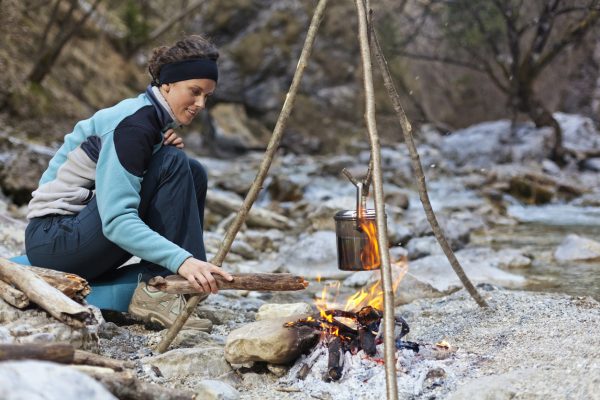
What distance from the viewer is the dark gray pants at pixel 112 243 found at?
289cm

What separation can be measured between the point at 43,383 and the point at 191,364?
108 centimetres

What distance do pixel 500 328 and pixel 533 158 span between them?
35.0 feet

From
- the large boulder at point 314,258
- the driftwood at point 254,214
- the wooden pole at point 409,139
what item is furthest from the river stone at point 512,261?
the driftwood at point 254,214

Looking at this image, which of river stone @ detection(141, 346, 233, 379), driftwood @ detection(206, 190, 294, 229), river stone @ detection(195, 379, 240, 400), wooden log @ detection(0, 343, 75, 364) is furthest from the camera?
driftwood @ detection(206, 190, 294, 229)

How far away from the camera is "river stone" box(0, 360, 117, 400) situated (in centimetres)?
146

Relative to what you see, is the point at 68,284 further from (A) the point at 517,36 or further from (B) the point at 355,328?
(A) the point at 517,36

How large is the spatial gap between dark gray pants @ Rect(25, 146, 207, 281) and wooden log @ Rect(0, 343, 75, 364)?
3.56 ft

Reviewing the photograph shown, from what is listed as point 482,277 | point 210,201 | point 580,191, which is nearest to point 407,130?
point 482,277

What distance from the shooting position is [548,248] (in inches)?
241

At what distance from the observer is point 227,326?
3402 mm

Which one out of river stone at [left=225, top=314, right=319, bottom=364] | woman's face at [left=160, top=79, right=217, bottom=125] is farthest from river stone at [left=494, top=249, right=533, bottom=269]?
woman's face at [left=160, top=79, right=217, bottom=125]

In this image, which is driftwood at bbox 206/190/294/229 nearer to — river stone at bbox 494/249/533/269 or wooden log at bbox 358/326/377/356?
river stone at bbox 494/249/533/269

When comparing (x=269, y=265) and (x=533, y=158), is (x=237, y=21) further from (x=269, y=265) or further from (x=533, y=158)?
(x=269, y=265)

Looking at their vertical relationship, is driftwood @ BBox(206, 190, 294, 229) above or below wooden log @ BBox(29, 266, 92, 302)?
below
